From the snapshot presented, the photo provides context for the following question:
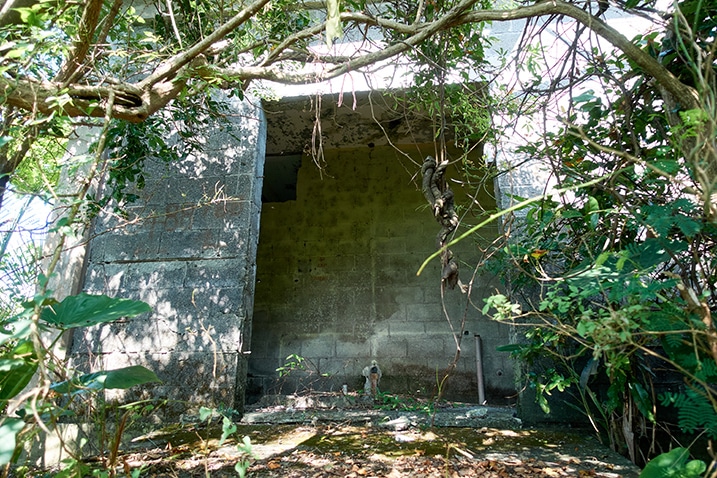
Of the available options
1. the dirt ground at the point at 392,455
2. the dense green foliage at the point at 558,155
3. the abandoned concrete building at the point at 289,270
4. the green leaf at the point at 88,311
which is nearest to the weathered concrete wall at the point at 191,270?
the abandoned concrete building at the point at 289,270

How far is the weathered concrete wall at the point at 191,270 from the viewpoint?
3207 mm

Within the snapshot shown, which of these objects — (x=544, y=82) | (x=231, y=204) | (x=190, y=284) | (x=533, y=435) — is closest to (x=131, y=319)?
(x=190, y=284)

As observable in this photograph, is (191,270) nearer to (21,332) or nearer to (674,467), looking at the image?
(21,332)

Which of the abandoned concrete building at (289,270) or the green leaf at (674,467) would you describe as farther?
the abandoned concrete building at (289,270)

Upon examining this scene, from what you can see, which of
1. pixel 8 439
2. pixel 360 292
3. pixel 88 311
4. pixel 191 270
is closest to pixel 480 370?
pixel 360 292

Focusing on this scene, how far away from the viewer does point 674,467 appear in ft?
4.41

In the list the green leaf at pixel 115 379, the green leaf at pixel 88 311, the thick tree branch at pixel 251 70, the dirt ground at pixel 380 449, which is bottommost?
the dirt ground at pixel 380 449

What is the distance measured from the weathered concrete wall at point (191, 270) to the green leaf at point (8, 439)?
6.35 ft

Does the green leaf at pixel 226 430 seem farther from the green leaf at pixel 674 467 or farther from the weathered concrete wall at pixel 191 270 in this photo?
the weathered concrete wall at pixel 191 270

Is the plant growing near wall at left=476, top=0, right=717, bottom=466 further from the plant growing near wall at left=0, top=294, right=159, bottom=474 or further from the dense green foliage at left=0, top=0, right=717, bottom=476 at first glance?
the plant growing near wall at left=0, top=294, right=159, bottom=474

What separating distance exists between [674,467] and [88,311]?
75.0 inches

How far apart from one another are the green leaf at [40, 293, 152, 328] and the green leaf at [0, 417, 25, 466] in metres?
0.46

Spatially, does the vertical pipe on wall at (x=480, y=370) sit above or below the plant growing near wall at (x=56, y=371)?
below

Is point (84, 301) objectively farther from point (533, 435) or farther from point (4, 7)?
point (533, 435)
